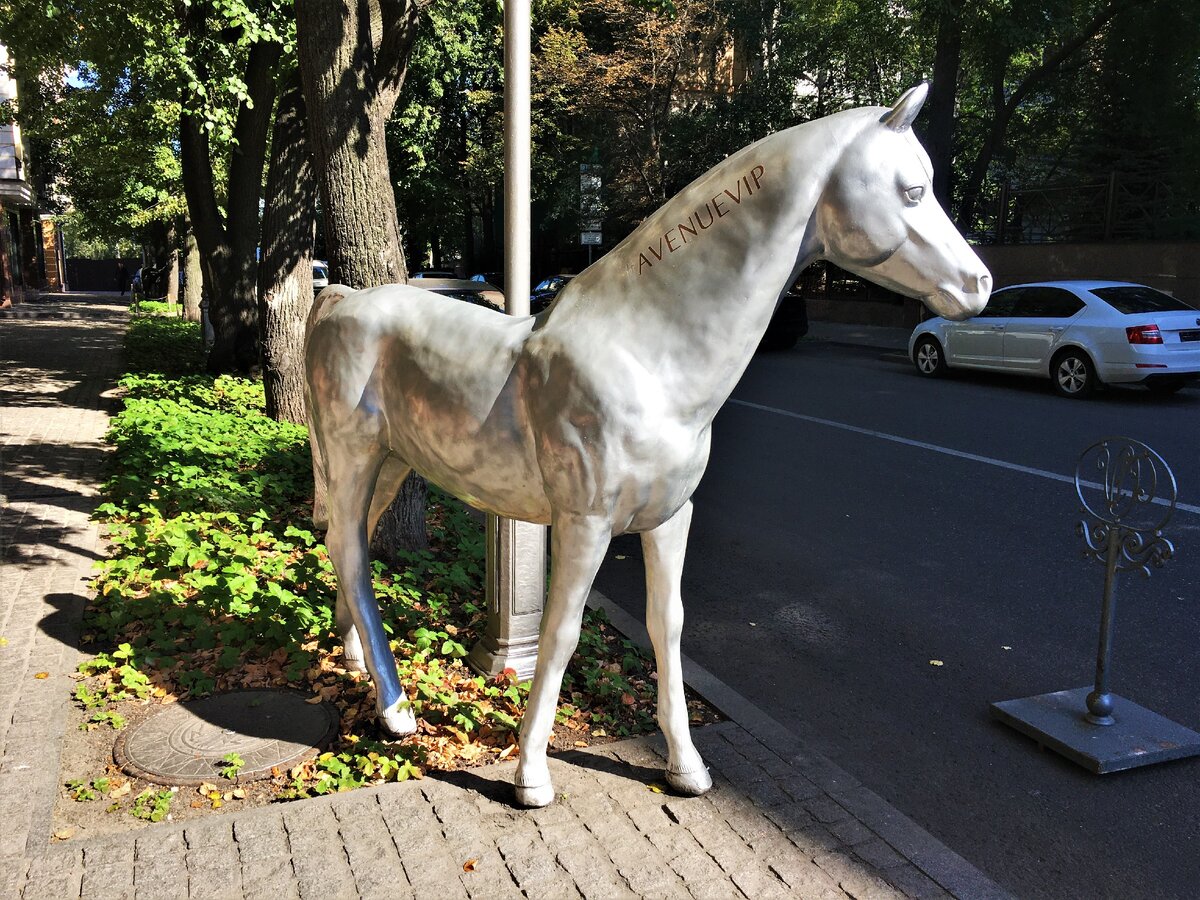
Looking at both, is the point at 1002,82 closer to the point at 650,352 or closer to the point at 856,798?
the point at 856,798

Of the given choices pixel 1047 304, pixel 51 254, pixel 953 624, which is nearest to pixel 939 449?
pixel 953 624

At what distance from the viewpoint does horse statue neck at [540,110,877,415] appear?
2.87 m

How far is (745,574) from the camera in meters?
6.56

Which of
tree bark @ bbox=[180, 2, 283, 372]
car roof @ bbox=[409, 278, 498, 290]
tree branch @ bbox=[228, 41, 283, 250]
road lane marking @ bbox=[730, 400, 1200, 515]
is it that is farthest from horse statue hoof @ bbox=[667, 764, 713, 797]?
tree bark @ bbox=[180, 2, 283, 372]

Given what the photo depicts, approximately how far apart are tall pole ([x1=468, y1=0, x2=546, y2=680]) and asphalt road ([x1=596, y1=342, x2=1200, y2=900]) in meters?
1.08

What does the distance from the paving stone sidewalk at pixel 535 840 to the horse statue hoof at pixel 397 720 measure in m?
0.38

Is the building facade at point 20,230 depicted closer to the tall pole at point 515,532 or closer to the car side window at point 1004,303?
the tall pole at point 515,532

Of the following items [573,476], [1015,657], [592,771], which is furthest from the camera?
[1015,657]

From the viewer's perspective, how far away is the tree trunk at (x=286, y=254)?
1038cm

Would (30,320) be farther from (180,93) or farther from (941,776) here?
(941,776)

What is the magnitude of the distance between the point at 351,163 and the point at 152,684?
3278mm

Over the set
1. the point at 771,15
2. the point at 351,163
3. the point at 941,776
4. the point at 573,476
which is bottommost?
the point at 941,776

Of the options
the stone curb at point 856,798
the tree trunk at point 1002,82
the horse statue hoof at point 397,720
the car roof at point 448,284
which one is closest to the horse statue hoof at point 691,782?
the stone curb at point 856,798

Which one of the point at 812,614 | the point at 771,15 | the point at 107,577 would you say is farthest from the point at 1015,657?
the point at 771,15
